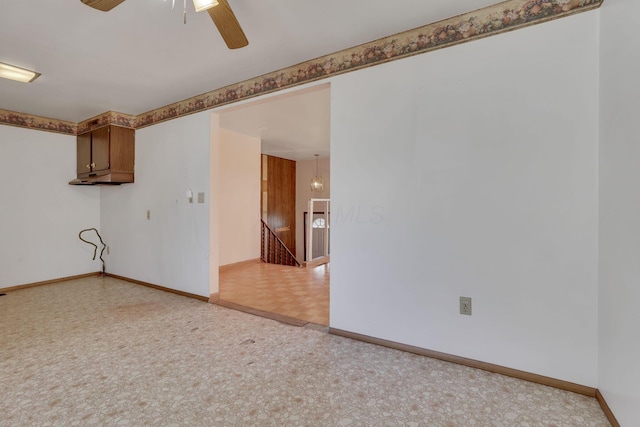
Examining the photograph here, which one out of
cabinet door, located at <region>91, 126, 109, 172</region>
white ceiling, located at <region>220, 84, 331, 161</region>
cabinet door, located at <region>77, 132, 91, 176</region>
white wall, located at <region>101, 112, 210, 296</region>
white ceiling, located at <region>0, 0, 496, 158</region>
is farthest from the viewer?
cabinet door, located at <region>77, 132, 91, 176</region>

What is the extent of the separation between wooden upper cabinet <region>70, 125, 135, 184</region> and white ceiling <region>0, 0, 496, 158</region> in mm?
862

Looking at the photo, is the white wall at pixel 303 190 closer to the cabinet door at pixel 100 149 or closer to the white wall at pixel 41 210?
the white wall at pixel 41 210

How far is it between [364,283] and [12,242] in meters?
5.01

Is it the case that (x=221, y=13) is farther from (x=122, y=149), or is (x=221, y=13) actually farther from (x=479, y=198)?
(x=122, y=149)

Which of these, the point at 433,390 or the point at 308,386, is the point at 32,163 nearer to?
the point at 308,386

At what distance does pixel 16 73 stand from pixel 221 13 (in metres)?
2.64

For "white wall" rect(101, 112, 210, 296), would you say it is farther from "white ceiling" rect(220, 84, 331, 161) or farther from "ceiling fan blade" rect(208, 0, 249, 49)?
"ceiling fan blade" rect(208, 0, 249, 49)

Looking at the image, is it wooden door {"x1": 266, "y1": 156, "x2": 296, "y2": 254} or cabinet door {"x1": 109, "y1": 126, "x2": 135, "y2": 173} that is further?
wooden door {"x1": 266, "y1": 156, "x2": 296, "y2": 254}

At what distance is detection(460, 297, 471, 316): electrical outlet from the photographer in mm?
2125

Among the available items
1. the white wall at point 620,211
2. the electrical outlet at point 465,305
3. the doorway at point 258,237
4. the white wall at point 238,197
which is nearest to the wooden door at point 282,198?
the doorway at point 258,237

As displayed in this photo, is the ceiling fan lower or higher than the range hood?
higher

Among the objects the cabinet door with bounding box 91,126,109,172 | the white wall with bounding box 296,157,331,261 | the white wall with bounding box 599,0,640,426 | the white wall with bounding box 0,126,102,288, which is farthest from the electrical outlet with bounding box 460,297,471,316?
the white wall with bounding box 296,157,331,261

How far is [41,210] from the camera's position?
4.50 m

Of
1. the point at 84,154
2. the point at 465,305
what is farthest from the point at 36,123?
the point at 465,305
